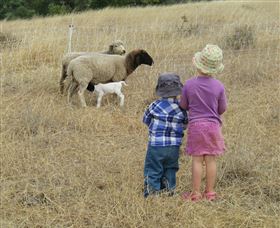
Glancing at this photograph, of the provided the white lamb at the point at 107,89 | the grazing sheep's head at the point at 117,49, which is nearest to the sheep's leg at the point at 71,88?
the white lamb at the point at 107,89

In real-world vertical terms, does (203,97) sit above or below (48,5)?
above

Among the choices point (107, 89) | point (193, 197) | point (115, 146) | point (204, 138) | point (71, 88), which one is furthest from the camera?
point (71, 88)

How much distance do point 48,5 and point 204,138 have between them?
3686cm

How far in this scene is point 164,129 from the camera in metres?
4.61

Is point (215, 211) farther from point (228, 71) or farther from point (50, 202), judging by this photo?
point (228, 71)

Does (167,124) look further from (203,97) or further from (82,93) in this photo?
(82,93)

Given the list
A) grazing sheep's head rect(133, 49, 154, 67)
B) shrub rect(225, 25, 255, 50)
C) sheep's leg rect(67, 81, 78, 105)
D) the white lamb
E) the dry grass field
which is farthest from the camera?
shrub rect(225, 25, 255, 50)

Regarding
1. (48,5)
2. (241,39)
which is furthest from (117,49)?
(48,5)

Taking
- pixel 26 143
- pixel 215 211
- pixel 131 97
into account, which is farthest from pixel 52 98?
pixel 215 211

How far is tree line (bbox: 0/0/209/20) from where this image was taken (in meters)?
37.3

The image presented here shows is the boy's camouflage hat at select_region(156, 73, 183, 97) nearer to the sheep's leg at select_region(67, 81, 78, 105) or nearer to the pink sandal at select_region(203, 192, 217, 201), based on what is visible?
the pink sandal at select_region(203, 192, 217, 201)

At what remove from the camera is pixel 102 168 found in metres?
5.43

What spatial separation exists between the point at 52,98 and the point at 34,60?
→ 8.82 feet

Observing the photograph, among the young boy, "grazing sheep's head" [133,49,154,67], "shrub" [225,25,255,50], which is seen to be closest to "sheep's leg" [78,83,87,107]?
"grazing sheep's head" [133,49,154,67]
